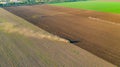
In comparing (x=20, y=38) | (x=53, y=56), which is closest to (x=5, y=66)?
(x=53, y=56)

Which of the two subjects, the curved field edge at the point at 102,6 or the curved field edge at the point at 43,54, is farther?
the curved field edge at the point at 102,6

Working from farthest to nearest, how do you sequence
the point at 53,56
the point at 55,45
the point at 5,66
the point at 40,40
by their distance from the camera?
the point at 40,40 → the point at 55,45 → the point at 53,56 → the point at 5,66

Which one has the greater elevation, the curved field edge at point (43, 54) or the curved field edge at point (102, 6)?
the curved field edge at point (43, 54)

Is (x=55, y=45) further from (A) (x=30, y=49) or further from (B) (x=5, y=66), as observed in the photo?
(B) (x=5, y=66)

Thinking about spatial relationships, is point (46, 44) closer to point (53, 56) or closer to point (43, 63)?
point (53, 56)

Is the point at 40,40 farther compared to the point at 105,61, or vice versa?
the point at 40,40

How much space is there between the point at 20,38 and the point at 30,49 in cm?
412

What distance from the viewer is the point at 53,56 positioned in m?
13.4

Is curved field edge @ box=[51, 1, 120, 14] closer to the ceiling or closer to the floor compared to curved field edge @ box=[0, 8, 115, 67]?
closer to the floor

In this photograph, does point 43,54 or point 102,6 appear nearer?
point 43,54

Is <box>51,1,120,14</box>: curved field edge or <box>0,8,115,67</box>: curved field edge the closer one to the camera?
<box>0,8,115,67</box>: curved field edge

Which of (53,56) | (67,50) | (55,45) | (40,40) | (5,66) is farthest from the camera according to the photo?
(40,40)

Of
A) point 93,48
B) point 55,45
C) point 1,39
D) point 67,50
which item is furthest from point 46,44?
point 1,39

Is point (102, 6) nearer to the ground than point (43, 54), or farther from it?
nearer to the ground
